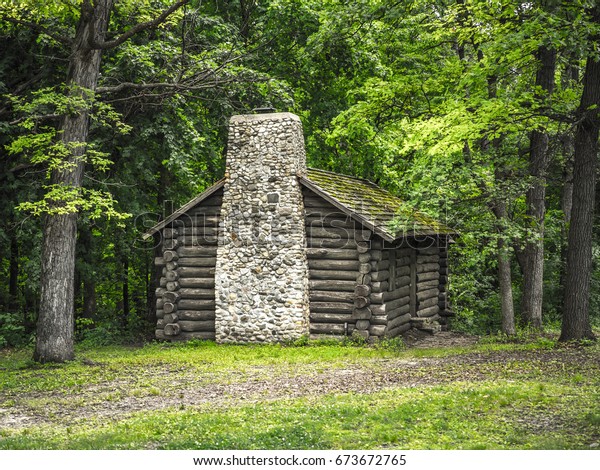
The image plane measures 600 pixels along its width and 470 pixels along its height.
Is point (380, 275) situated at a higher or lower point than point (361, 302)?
higher

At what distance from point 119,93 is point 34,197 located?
3.83 m

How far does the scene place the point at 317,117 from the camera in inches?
979

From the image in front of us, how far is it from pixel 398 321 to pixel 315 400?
8.95 meters

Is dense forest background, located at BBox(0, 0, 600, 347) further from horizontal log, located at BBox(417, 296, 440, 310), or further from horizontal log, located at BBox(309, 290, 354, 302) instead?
horizontal log, located at BBox(309, 290, 354, 302)

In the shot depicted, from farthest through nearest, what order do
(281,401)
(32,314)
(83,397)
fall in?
(32,314) < (83,397) < (281,401)

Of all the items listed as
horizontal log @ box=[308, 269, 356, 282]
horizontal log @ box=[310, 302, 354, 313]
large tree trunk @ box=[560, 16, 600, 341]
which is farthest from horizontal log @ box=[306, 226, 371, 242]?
large tree trunk @ box=[560, 16, 600, 341]

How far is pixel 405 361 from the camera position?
14.9 m

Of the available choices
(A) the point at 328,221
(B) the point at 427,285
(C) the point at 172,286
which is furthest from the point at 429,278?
(C) the point at 172,286

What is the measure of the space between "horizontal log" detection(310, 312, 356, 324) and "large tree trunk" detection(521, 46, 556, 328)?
15.8 ft

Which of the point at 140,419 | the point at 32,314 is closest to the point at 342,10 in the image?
the point at 140,419

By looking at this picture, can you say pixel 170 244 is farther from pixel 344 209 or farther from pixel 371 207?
pixel 371 207

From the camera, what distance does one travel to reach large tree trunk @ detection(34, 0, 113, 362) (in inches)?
587

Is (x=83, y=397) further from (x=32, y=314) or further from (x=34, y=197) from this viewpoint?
(x=32, y=314)

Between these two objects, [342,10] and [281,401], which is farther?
[342,10]
